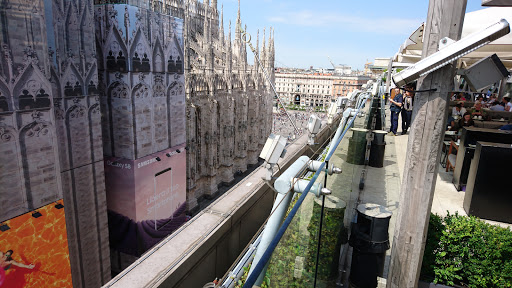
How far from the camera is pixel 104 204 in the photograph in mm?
12852

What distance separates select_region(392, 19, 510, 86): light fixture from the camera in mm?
2523

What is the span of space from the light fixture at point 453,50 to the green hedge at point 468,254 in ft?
7.37

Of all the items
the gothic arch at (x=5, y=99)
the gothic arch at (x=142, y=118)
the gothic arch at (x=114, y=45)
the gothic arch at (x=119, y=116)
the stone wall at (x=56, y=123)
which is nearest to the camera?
the gothic arch at (x=5, y=99)

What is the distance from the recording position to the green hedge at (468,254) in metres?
3.76

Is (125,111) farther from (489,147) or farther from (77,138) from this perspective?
(489,147)

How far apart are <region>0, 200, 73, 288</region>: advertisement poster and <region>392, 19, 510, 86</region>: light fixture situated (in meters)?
10.4

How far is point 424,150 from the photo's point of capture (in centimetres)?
311

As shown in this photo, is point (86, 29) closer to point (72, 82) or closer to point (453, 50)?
point (72, 82)

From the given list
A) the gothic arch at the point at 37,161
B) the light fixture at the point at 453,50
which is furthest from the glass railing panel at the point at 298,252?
the gothic arch at the point at 37,161

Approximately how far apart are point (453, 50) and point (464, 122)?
26.4 feet

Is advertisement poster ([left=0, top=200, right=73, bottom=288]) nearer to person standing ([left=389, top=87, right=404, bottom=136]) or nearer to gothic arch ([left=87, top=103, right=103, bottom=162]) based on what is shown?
gothic arch ([left=87, top=103, right=103, bottom=162])

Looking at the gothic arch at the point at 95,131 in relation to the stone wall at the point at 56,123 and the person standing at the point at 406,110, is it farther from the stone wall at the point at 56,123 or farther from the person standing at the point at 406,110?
the person standing at the point at 406,110

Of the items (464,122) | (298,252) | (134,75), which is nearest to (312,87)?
(134,75)

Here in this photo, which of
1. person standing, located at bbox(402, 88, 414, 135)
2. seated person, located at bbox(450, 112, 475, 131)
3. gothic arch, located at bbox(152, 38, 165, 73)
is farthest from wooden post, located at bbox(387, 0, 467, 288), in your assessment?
gothic arch, located at bbox(152, 38, 165, 73)
